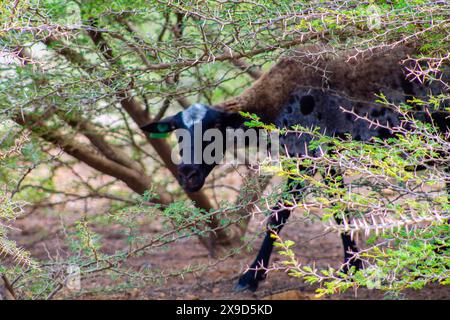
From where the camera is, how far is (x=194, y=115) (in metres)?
6.10

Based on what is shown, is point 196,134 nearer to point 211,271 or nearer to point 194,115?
point 194,115

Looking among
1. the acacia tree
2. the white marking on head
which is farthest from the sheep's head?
the acacia tree

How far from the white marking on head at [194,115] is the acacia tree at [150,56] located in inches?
13.4

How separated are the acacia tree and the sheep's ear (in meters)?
0.46

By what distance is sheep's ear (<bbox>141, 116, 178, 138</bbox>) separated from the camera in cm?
618

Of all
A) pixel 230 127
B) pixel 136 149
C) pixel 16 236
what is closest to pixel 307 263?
pixel 230 127

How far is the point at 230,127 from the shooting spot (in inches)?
248

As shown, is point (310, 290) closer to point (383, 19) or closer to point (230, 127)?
point (230, 127)

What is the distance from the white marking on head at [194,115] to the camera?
6.06 m

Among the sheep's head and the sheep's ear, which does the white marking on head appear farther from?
the sheep's ear

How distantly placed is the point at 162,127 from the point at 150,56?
1.14 meters

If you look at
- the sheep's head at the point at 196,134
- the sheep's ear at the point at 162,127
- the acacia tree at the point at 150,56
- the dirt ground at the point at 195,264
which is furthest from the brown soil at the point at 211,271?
the sheep's ear at the point at 162,127

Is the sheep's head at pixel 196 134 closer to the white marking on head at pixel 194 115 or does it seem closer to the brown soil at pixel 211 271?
the white marking on head at pixel 194 115

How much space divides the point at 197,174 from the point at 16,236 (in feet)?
13.3
